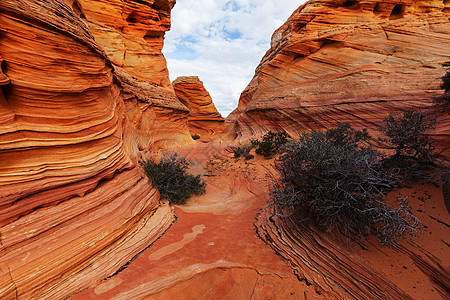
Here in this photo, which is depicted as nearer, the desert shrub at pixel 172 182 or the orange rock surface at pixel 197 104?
the desert shrub at pixel 172 182

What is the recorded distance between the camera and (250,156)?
11.3 m

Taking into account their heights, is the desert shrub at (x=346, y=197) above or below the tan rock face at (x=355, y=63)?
below

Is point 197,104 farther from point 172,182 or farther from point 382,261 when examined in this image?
point 382,261

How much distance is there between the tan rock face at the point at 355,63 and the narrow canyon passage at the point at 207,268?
9.19 meters

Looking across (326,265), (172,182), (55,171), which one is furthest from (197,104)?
(326,265)

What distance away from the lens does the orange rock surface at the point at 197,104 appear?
2789 cm

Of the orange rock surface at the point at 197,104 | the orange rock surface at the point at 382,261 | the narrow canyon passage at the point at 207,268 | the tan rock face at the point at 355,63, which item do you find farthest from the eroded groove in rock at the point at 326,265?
the orange rock surface at the point at 197,104

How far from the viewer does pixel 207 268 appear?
9.13ft

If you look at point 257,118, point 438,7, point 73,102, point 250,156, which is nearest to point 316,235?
point 73,102

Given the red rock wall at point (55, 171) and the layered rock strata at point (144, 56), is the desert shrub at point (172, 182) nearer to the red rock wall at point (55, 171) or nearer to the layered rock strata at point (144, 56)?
the red rock wall at point (55, 171)

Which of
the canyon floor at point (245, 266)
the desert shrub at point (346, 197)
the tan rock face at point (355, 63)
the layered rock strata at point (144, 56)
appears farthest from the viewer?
the layered rock strata at point (144, 56)

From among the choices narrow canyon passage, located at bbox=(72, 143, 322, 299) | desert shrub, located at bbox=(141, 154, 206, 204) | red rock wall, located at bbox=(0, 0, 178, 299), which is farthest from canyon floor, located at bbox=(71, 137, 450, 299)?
desert shrub, located at bbox=(141, 154, 206, 204)

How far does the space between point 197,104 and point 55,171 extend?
26.4 metres

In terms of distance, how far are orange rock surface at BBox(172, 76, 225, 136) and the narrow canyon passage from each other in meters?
24.7
